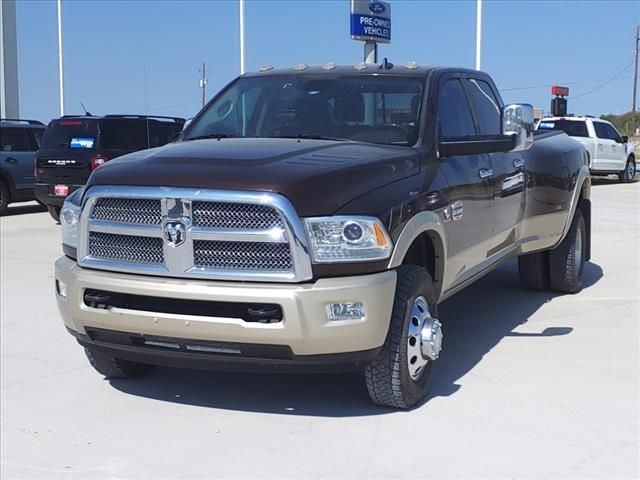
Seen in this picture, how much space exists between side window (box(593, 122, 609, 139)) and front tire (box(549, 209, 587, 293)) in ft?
58.0

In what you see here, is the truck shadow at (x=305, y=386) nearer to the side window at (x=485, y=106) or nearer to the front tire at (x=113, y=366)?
the front tire at (x=113, y=366)

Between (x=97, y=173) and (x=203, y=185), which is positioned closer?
(x=203, y=185)

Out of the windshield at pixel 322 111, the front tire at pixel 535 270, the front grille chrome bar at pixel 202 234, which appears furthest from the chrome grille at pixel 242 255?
the front tire at pixel 535 270

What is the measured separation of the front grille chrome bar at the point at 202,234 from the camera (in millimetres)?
4055

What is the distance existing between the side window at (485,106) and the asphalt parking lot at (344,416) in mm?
1590

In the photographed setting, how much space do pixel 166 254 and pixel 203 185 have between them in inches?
16.3

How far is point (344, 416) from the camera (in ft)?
15.1

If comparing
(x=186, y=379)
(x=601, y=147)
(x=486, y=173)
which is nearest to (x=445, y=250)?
(x=486, y=173)

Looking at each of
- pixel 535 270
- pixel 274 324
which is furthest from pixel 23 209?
pixel 274 324

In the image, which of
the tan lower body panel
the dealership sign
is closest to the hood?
the tan lower body panel

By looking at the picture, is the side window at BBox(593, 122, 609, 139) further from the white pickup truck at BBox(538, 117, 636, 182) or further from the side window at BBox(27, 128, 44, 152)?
the side window at BBox(27, 128, 44, 152)

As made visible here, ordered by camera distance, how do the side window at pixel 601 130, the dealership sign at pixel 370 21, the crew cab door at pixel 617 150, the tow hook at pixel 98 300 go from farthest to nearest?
1. the crew cab door at pixel 617 150
2. the side window at pixel 601 130
3. the dealership sign at pixel 370 21
4. the tow hook at pixel 98 300

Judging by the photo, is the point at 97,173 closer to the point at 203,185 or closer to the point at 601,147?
the point at 203,185

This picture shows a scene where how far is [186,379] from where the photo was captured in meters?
5.37
